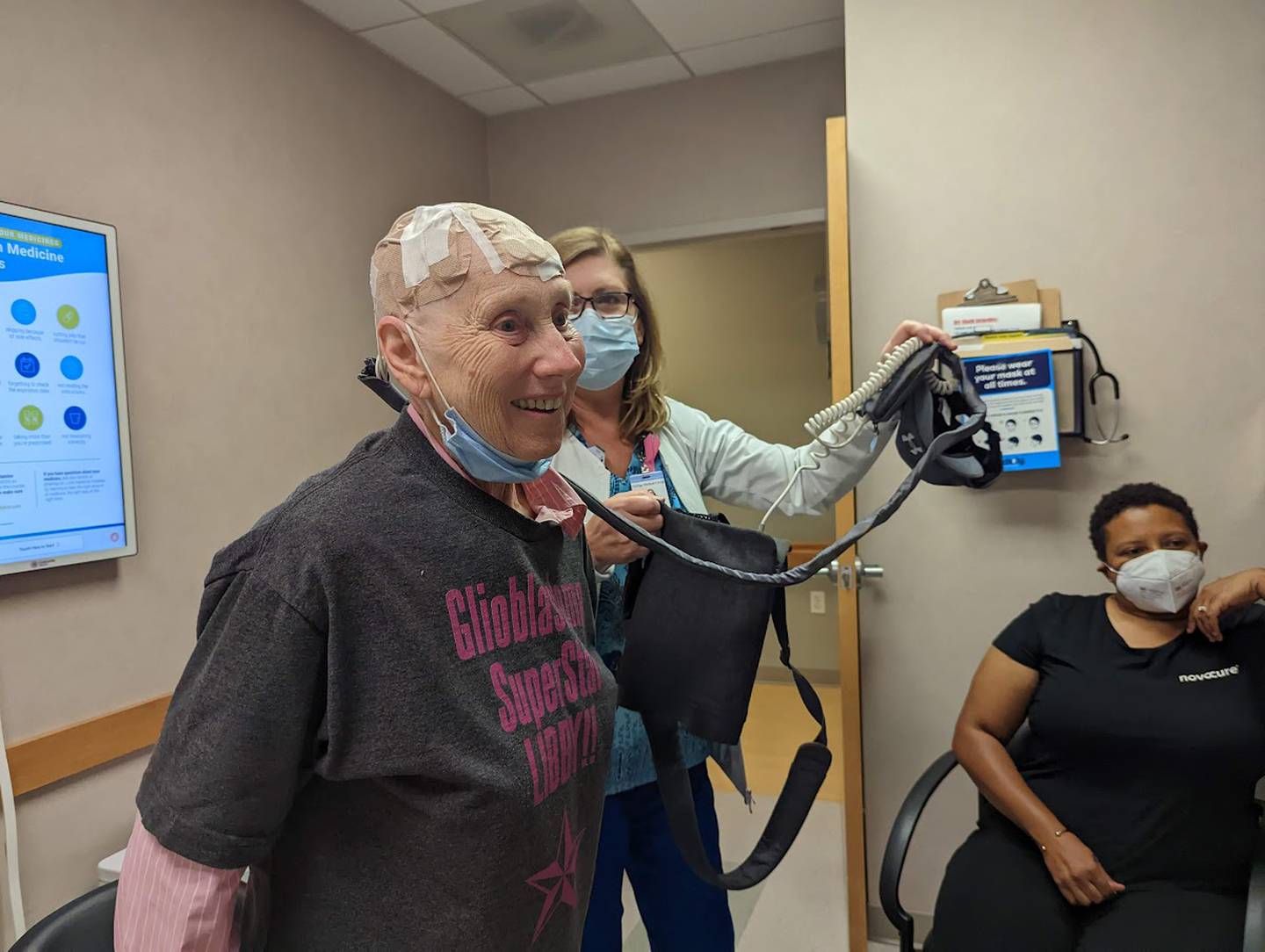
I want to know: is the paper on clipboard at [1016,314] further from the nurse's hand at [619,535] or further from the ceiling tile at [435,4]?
the ceiling tile at [435,4]

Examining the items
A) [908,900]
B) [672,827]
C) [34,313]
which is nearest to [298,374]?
[34,313]

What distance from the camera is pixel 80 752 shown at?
1813 millimetres

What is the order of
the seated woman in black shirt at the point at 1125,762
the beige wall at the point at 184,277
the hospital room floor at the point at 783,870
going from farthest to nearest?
the hospital room floor at the point at 783,870
the beige wall at the point at 184,277
the seated woman in black shirt at the point at 1125,762

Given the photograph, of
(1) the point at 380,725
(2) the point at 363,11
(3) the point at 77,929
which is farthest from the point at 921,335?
(2) the point at 363,11

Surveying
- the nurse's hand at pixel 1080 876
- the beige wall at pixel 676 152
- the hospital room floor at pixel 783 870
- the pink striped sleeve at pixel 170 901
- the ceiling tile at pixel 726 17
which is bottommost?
the hospital room floor at pixel 783 870

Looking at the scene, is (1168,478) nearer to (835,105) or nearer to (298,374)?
(835,105)

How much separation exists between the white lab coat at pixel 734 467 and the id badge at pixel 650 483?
4cm

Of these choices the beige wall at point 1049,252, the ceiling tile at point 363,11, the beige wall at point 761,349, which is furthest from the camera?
the beige wall at point 761,349

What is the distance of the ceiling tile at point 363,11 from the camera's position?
251 cm

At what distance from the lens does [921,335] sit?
125cm

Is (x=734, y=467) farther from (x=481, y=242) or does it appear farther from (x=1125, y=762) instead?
(x=1125, y=762)

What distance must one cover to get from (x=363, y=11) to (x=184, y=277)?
1.09 metres

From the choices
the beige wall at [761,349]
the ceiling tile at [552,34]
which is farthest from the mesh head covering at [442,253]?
the beige wall at [761,349]

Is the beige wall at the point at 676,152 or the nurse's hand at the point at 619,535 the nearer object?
the nurse's hand at the point at 619,535
